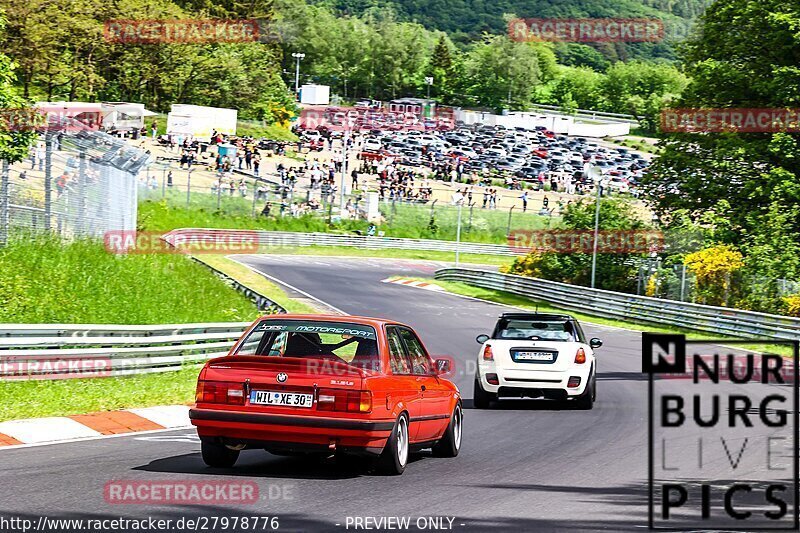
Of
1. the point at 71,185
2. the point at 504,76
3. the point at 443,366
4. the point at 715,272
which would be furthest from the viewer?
the point at 504,76

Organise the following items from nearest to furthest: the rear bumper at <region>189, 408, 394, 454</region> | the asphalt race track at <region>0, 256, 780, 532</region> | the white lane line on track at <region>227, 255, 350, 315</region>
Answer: the asphalt race track at <region>0, 256, 780, 532</region>
the rear bumper at <region>189, 408, 394, 454</region>
the white lane line on track at <region>227, 255, 350, 315</region>

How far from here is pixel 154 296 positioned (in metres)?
24.3

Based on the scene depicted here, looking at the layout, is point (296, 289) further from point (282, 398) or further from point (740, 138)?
point (282, 398)

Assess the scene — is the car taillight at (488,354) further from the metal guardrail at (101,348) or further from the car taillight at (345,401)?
the car taillight at (345,401)

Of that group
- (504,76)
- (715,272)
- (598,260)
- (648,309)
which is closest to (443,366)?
(648,309)

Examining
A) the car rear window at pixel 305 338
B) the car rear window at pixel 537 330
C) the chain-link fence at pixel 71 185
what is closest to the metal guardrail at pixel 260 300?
the chain-link fence at pixel 71 185

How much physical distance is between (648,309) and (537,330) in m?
20.7

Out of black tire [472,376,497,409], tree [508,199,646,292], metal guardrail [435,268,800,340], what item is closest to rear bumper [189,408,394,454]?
black tire [472,376,497,409]

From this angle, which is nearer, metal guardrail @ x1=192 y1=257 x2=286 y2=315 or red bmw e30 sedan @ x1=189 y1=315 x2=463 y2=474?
red bmw e30 sedan @ x1=189 y1=315 x2=463 y2=474

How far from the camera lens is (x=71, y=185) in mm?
23656

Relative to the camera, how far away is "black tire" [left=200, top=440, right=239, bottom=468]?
9641 mm

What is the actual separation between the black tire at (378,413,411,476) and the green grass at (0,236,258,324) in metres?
11.8

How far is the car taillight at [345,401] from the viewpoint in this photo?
9.30m

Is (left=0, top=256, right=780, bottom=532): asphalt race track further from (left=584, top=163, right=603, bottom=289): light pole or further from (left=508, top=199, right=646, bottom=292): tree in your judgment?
(left=508, top=199, right=646, bottom=292): tree
